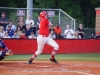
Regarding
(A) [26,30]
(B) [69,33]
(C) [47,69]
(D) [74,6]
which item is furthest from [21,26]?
(D) [74,6]

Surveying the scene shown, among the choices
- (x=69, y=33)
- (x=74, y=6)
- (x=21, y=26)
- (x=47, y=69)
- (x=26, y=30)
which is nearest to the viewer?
(x=47, y=69)

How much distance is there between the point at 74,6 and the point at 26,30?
928 inches

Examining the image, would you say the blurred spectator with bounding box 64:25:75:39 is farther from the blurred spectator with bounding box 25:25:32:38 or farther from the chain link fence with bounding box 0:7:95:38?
the blurred spectator with bounding box 25:25:32:38

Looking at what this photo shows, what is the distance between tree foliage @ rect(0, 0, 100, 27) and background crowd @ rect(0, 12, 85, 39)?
1855 cm

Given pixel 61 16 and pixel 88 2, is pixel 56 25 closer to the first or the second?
pixel 61 16

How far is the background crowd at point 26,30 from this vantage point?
924 inches

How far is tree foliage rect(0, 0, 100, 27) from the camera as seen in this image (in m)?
44.9

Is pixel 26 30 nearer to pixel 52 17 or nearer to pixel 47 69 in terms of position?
pixel 52 17

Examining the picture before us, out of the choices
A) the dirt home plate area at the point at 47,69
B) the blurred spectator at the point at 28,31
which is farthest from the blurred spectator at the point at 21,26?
the dirt home plate area at the point at 47,69

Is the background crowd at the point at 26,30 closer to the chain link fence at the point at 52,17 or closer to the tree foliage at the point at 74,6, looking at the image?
the chain link fence at the point at 52,17

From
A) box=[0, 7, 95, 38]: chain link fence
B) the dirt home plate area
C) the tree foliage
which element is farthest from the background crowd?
the tree foliage

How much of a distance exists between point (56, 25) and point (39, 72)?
12.4 m

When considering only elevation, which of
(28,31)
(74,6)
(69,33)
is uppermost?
(74,6)

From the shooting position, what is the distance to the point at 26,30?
78.1ft
